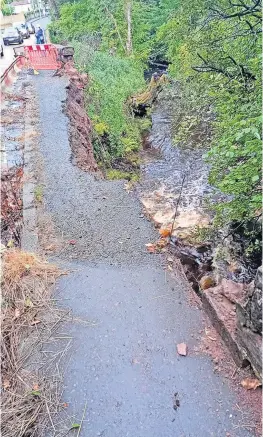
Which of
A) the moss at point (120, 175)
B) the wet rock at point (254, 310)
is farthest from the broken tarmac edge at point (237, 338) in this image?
the moss at point (120, 175)

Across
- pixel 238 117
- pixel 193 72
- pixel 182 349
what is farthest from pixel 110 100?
pixel 182 349

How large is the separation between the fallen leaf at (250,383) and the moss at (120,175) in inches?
313

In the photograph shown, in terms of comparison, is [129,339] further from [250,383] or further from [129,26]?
[129,26]

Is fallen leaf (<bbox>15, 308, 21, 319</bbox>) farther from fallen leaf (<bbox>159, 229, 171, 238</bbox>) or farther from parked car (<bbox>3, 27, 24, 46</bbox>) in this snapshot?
parked car (<bbox>3, 27, 24, 46</bbox>)

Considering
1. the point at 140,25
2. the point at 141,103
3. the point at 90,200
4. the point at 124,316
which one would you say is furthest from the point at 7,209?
the point at 140,25

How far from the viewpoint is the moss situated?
1112 cm

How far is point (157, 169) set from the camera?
12383 mm

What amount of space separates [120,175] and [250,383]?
8.43 meters

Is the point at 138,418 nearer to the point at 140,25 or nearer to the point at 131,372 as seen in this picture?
the point at 131,372

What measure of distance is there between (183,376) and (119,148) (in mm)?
10488

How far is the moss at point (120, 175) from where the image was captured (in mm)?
11117

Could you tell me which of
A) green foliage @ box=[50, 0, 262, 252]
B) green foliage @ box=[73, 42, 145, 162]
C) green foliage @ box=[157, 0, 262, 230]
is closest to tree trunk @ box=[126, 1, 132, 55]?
green foliage @ box=[50, 0, 262, 252]

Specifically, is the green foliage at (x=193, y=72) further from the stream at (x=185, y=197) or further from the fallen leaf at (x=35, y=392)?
the fallen leaf at (x=35, y=392)

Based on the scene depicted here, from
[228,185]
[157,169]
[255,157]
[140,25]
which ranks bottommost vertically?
[157,169]
